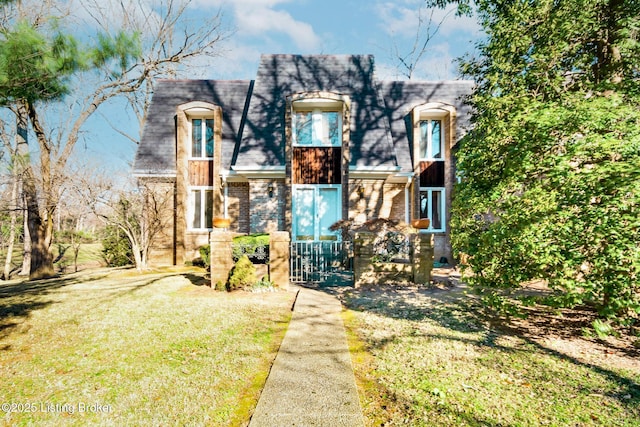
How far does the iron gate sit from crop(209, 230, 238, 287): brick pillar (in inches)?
74.7

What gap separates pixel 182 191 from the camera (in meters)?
13.6

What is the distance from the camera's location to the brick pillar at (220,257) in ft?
26.6

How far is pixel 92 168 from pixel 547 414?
14827mm

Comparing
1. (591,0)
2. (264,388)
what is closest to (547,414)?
(264,388)

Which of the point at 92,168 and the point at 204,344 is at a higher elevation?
the point at 92,168

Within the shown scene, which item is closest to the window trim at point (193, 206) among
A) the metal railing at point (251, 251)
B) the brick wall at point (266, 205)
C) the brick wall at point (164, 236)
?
the brick wall at point (164, 236)

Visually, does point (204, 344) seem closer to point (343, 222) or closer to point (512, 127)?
point (512, 127)

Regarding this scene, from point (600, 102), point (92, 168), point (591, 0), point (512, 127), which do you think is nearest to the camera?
point (600, 102)

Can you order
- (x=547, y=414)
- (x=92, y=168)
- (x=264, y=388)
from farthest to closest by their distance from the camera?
(x=92, y=168), (x=264, y=388), (x=547, y=414)

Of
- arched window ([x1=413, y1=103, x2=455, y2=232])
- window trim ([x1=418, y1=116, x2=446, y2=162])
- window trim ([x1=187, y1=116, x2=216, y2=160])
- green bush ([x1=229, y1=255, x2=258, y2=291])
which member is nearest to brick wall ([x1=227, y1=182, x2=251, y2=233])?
window trim ([x1=187, y1=116, x2=216, y2=160])

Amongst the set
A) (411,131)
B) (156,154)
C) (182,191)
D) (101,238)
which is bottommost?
(101,238)

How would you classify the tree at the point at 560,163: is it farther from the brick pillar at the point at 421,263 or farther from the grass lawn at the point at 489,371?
the brick pillar at the point at 421,263

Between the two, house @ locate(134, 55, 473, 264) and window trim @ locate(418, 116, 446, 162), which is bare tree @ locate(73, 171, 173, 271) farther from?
window trim @ locate(418, 116, 446, 162)

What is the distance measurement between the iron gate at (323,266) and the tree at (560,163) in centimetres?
432
